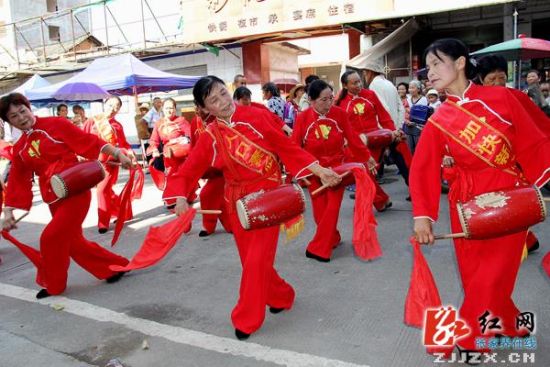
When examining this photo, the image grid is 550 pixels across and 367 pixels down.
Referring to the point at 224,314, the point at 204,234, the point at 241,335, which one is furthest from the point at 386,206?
the point at 241,335

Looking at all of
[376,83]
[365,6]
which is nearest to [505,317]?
[376,83]

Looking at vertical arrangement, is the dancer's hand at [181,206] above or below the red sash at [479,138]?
below

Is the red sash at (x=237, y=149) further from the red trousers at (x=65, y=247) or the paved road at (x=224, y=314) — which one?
the red trousers at (x=65, y=247)

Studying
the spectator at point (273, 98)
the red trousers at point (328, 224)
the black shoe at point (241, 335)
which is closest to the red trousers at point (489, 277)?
the black shoe at point (241, 335)

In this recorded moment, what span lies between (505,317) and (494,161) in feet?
2.50

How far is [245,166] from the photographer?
118 inches

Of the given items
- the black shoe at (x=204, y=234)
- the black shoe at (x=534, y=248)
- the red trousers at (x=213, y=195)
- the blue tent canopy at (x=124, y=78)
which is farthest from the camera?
the blue tent canopy at (x=124, y=78)

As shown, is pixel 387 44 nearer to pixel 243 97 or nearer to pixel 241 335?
pixel 243 97

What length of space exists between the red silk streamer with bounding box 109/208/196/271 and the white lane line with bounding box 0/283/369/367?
0.42m

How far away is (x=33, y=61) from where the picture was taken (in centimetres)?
1895

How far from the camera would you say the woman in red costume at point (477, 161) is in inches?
91.7

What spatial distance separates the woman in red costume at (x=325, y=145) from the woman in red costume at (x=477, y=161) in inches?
70.7

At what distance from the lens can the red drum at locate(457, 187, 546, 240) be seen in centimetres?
223

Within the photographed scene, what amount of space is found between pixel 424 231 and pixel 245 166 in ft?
3.69
